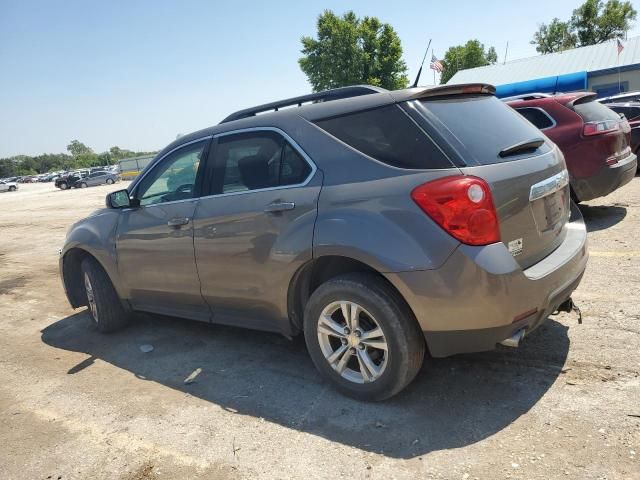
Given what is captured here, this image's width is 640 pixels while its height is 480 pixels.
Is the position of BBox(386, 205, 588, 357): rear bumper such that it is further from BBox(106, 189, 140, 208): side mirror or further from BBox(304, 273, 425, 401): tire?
BBox(106, 189, 140, 208): side mirror

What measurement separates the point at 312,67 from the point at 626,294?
52158 millimetres

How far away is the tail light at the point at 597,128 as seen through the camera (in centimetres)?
641

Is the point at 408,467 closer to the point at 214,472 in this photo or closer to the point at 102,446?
the point at 214,472

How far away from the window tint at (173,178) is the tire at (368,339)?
5.17 ft

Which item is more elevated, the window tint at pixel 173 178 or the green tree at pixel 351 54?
the green tree at pixel 351 54

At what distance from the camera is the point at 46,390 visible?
4.00 metres

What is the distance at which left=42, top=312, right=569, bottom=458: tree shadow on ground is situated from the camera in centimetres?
279

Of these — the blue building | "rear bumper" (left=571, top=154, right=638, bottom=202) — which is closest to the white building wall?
the blue building

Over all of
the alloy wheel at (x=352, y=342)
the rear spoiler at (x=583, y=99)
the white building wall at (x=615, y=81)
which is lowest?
the alloy wheel at (x=352, y=342)

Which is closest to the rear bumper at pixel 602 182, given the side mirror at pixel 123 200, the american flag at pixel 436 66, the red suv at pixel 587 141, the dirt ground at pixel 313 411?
the red suv at pixel 587 141

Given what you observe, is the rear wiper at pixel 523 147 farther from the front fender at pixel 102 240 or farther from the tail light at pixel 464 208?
the front fender at pixel 102 240

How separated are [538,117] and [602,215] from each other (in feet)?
5.74

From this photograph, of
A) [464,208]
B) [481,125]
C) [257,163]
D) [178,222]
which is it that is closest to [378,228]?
[464,208]

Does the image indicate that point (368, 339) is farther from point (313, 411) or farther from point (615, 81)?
point (615, 81)
